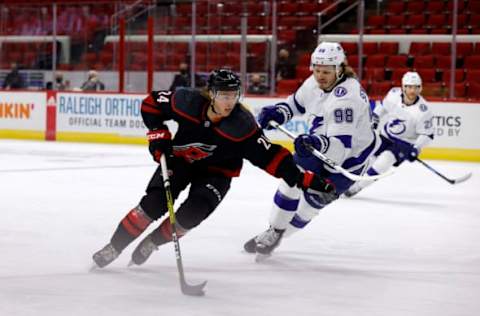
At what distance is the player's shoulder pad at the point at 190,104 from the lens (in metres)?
4.00

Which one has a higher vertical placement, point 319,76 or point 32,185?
point 319,76

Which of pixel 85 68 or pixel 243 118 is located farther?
pixel 85 68

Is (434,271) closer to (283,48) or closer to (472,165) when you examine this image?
(472,165)

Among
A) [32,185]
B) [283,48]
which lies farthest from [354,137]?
[283,48]

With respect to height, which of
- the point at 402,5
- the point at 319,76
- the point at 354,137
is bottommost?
the point at 354,137

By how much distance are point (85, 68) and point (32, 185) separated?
6059mm

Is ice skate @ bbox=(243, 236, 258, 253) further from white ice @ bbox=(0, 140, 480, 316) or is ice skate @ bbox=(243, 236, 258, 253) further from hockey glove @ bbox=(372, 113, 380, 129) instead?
hockey glove @ bbox=(372, 113, 380, 129)

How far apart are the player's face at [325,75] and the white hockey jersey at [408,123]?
3.03 m

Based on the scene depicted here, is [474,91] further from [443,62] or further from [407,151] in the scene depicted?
[407,151]

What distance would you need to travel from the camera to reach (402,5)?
13.5m

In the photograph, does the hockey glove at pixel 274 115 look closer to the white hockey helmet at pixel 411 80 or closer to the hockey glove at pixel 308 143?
the hockey glove at pixel 308 143

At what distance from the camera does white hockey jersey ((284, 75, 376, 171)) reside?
190 inches

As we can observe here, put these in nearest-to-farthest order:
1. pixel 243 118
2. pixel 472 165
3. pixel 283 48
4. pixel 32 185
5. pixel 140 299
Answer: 1. pixel 140 299
2. pixel 243 118
3. pixel 32 185
4. pixel 472 165
5. pixel 283 48

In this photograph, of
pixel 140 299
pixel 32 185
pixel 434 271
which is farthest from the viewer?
pixel 32 185
